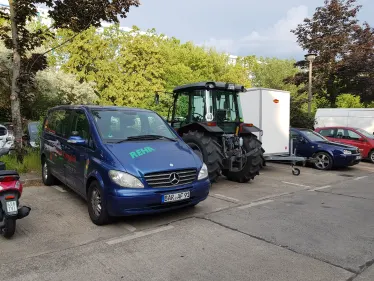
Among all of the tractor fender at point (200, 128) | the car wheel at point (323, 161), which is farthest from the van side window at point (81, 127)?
the car wheel at point (323, 161)

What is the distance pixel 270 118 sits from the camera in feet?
33.7

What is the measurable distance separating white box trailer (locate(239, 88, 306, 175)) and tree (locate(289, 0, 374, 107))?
13304mm

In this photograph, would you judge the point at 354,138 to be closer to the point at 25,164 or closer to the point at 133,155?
the point at 133,155

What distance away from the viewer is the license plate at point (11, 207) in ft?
13.7

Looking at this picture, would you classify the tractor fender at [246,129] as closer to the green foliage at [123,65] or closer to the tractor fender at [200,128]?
the tractor fender at [200,128]

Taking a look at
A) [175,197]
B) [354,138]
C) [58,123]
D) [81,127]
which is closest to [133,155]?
[175,197]

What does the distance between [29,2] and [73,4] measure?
1.06 meters

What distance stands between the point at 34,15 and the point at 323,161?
10.2m

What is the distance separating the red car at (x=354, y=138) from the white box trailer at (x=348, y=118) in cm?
254

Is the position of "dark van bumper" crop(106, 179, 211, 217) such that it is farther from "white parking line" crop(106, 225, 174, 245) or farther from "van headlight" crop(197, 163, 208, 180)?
"van headlight" crop(197, 163, 208, 180)

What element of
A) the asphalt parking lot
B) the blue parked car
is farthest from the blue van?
the blue parked car

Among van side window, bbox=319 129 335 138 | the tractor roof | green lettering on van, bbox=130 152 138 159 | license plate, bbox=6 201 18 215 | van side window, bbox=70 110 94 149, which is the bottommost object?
license plate, bbox=6 201 18 215

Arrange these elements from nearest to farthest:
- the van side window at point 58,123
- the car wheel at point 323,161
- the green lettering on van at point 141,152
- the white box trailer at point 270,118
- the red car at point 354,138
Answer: the green lettering on van at point 141,152 < the van side window at point 58,123 < the white box trailer at point 270,118 < the car wheel at point 323,161 < the red car at point 354,138

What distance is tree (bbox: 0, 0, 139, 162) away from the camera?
338 inches
